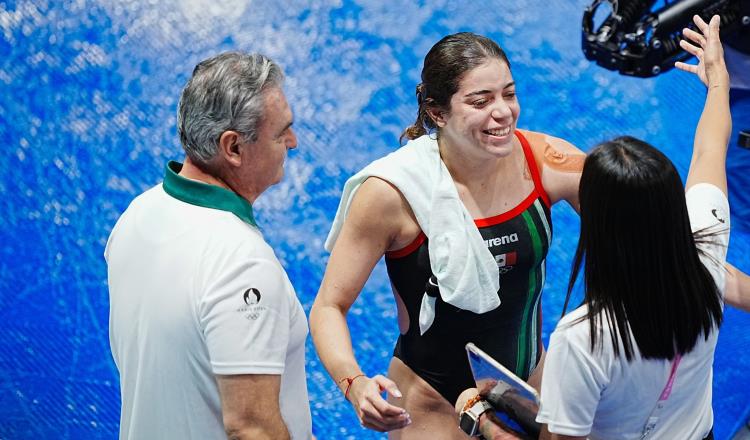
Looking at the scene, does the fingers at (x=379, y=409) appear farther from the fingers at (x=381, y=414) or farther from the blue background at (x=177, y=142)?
the blue background at (x=177, y=142)

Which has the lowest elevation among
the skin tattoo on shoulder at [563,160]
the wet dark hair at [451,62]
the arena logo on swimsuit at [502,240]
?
the arena logo on swimsuit at [502,240]

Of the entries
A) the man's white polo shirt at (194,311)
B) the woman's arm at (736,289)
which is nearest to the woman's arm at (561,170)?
the woman's arm at (736,289)

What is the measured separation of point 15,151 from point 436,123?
2761 mm

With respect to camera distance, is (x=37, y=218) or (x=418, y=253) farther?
(x=37, y=218)

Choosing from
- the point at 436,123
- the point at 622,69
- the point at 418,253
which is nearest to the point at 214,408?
the point at 418,253

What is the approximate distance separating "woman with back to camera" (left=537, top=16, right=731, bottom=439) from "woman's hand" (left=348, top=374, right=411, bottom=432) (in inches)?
13.6

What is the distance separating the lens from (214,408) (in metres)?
1.79

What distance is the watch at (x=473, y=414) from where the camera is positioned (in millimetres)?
2043

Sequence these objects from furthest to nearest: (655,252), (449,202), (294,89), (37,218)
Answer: (294,89), (37,218), (449,202), (655,252)

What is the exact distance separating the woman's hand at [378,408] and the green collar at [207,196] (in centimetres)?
45

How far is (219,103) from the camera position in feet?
5.82

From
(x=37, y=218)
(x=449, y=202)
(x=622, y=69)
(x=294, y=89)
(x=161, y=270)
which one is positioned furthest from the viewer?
(x=294, y=89)

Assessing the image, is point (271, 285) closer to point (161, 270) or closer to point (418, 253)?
point (161, 270)

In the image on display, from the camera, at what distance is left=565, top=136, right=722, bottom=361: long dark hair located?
1.58 meters
